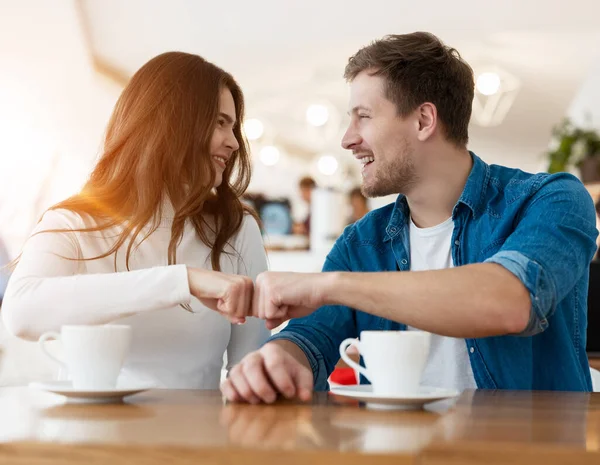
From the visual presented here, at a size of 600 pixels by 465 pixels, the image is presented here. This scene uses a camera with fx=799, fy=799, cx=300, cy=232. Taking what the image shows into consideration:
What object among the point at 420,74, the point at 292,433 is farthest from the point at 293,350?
the point at 420,74

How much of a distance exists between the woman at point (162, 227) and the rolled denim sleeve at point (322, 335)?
0.53 feet

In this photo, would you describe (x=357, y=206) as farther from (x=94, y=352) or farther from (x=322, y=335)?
(x=94, y=352)

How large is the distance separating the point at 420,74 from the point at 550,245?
2.07 ft

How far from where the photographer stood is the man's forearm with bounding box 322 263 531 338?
3.72ft

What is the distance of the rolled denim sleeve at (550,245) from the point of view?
121 centimetres

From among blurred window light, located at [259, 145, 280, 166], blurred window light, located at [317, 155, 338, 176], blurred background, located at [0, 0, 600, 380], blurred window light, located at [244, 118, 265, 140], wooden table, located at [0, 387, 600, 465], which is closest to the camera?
wooden table, located at [0, 387, 600, 465]

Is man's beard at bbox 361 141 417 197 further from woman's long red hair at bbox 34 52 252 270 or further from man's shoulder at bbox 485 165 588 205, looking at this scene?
woman's long red hair at bbox 34 52 252 270

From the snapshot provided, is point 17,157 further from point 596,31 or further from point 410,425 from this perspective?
point 410,425

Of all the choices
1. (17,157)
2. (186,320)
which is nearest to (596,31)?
(17,157)

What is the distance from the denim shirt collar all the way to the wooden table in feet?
2.06

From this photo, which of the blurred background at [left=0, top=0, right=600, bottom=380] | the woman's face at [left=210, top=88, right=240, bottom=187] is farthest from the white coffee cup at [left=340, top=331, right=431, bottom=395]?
the blurred background at [left=0, top=0, right=600, bottom=380]

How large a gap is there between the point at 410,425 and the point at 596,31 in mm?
5343

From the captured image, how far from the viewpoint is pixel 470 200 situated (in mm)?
1599

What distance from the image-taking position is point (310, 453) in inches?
25.8
